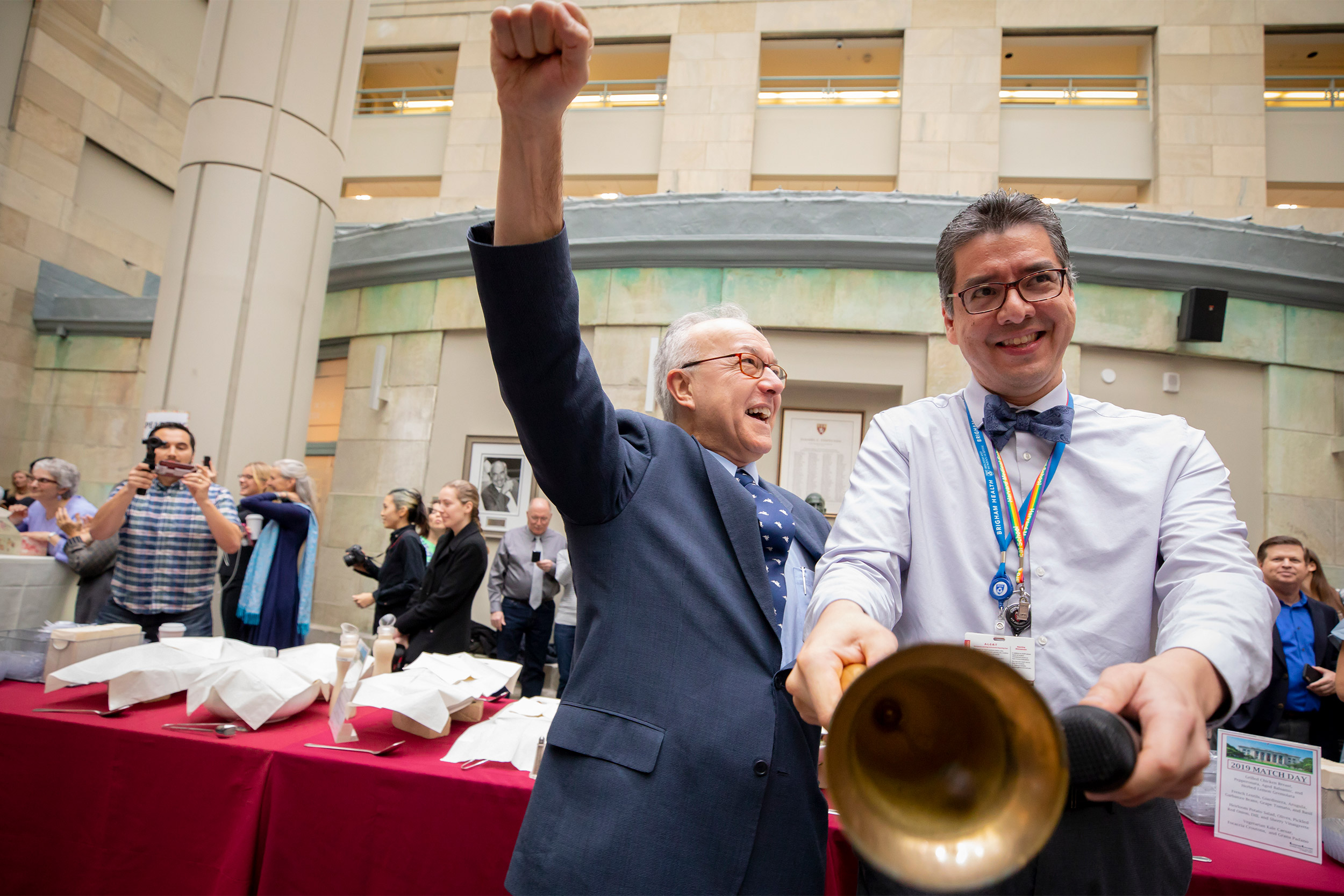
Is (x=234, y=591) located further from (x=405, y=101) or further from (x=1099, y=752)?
(x=405, y=101)

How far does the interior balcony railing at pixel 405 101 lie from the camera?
43.8 feet

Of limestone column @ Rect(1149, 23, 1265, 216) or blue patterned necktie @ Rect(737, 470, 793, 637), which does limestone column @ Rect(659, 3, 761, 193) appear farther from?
blue patterned necktie @ Rect(737, 470, 793, 637)

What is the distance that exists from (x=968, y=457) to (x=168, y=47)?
56.1 ft

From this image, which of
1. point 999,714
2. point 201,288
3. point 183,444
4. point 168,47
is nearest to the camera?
point 999,714

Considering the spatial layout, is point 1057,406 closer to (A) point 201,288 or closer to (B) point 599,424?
(B) point 599,424

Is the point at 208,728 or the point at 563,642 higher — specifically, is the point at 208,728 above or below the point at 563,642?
above

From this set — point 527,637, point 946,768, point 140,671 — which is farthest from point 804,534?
point 527,637

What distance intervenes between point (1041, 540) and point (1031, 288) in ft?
1.47

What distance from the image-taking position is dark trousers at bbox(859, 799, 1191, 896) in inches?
40.3

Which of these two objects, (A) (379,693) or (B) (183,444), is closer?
(A) (379,693)

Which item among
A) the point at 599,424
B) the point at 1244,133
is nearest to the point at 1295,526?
the point at 1244,133

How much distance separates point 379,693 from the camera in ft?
7.52

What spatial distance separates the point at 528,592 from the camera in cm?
642

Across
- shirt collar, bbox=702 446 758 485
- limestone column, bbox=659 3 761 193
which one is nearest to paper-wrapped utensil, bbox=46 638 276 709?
shirt collar, bbox=702 446 758 485
